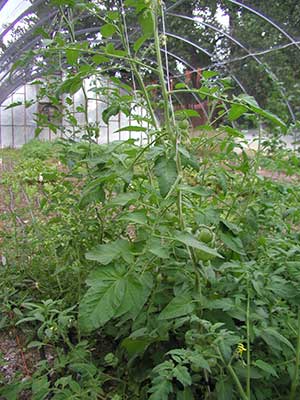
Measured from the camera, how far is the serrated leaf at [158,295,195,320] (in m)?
0.98

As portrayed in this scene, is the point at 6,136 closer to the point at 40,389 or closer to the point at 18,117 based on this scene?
the point at 18,117

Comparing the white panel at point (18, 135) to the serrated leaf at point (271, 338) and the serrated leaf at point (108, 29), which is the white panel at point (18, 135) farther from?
the serrated leaf at point (271, 338)

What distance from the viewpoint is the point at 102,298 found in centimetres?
89

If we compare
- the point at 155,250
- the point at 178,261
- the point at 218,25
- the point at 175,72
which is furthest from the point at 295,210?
the point at 175,72

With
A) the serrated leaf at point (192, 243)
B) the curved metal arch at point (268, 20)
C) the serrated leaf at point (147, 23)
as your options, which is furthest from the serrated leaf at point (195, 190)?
the curved metal arch at point (268, 20)

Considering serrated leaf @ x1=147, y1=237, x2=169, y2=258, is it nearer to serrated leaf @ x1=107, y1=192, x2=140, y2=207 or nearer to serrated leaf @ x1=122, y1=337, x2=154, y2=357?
serrated leaf @ x1=107, y1=192, x2=140, y2=207

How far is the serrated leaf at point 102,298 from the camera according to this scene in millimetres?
868

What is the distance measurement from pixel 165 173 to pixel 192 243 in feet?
0.69

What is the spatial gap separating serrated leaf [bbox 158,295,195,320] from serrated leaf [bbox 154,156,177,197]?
264 millimetres

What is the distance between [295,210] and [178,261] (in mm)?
546

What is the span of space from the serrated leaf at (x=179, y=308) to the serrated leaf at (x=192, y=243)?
160mm

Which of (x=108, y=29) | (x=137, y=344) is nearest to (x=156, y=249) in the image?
(x=137, y=344)

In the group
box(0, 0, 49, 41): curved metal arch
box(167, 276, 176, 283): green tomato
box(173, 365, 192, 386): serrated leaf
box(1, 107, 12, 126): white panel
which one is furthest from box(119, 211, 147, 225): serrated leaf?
box(1, 107, 12, 126): white panel

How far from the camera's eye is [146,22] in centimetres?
115
